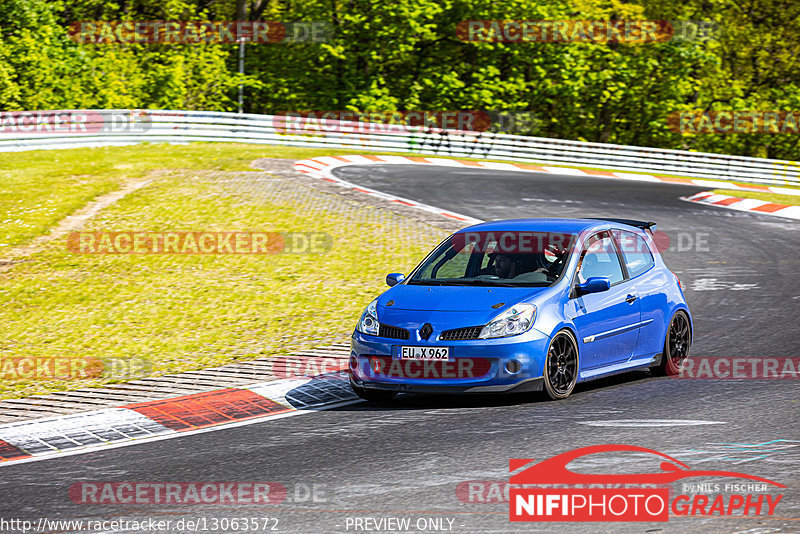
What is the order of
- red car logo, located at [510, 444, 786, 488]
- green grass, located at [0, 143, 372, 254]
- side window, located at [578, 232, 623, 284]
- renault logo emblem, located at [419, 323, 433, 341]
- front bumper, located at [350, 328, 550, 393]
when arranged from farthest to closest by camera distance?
green grass, located at [0, 143, 372, 254]
side window, located at [578, 232, 623, 284]
renault logo emblem, located at [419, 323, 433, 341]
front bumper, located at [350, 328, 550, 393]
red car logo, located at [510, 444, 786, 488]

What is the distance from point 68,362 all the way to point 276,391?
106 inches

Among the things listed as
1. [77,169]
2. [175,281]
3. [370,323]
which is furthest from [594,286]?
[77,169]

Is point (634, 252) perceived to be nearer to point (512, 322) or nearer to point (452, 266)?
point (452, 266)

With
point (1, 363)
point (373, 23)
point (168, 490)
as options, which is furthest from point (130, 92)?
point (168, 490)

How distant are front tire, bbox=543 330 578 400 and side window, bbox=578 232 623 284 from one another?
2.35 feet

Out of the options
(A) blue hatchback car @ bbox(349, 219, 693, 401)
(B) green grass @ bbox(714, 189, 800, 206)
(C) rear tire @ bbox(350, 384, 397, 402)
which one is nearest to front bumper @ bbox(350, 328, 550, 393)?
(A) blue hatchback car @ bbox(349, 219, 693, 401)

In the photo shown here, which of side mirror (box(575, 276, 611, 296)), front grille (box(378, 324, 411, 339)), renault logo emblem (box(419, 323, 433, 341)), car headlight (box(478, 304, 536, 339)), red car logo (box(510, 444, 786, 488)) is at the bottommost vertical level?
red car logo (box(510, 444, 786, 488))

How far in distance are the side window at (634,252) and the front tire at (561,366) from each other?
1.35 m

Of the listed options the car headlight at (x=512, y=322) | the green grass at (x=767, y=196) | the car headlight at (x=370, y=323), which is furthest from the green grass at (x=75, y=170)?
the green grass at (x=767, y=196)

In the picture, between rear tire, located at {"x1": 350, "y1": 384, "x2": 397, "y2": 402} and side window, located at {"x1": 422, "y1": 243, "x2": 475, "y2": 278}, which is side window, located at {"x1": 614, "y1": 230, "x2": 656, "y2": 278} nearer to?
side window, located at {"x1": 422, "y1": 243, "x2": 475, "y2": 278}

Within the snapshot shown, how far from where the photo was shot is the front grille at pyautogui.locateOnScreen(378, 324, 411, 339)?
861 cm

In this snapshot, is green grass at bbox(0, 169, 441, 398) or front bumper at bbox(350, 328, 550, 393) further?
green grass at bbox(0, 169, 441, 398)

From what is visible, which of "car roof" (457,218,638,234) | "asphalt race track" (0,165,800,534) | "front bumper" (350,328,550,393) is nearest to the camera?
"asphalt race track" (0,165,800,534)

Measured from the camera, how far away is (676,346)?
33.4 ft
